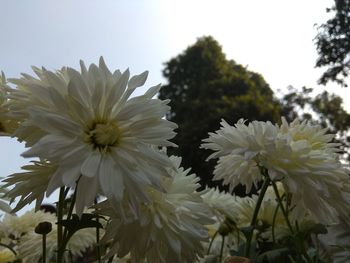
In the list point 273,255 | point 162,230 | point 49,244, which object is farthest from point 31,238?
point 162,230

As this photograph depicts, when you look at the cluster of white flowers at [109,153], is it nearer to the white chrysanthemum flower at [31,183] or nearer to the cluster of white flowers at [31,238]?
the white chrysanthemum flower at [31,183]

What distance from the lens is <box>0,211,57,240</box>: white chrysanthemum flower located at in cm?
122

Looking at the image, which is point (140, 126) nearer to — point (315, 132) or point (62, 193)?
point (62, 193)

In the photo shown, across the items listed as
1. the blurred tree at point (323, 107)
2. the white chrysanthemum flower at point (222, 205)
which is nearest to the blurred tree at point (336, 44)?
the blurred tree at point (323, 107)

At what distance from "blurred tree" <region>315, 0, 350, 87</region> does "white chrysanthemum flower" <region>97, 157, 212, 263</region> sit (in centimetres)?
1012

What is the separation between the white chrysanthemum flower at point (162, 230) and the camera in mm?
617

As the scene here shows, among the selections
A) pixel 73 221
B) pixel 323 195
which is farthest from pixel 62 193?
pixel 323 195

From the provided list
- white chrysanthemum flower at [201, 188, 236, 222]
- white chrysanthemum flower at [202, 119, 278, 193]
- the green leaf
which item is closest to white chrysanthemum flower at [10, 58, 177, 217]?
white chrysanthemum flower at [202, 119, 278, 193]

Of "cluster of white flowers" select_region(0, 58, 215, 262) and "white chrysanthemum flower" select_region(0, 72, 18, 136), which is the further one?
"white chrysanthemum flower" select_region(0, 72, 18, 136)

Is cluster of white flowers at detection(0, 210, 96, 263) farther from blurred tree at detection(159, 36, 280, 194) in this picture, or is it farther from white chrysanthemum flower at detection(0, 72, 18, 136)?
blurred tree at detection(159, 36, 280, 194)

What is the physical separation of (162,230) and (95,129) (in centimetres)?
15

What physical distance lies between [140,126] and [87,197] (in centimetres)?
10

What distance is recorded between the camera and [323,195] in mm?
767

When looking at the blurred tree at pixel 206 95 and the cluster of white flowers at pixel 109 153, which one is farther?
the blurred tree at pixel 206 95
